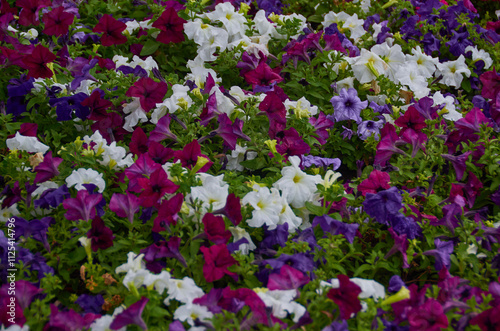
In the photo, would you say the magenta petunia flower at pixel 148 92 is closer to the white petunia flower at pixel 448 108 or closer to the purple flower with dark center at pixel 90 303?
the purple flower with dark center at pixel 90 303

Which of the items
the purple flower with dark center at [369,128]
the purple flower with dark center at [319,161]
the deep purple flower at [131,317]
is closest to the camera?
the deep purple flower at [131,317]

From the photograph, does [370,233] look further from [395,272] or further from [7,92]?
[7,92]

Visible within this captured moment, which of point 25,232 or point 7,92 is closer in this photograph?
point 25,232

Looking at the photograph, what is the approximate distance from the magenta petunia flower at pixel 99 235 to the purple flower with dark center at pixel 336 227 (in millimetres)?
793

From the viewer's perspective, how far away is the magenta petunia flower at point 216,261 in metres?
1.72

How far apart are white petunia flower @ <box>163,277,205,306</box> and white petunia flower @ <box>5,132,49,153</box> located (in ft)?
3.29

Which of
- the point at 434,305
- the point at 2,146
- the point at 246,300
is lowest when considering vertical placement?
the point at 2,146

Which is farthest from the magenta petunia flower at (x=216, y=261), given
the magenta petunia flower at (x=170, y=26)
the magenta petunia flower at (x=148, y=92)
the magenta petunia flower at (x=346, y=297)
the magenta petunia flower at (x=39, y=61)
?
the magenta petunia flower at (x=170, y=26)

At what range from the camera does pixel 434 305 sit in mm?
1575

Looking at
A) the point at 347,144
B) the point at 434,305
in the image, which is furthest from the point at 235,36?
the point at 434,305

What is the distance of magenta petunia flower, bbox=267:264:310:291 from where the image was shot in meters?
1.67

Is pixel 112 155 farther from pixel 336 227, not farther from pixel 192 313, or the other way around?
pixel 336 227

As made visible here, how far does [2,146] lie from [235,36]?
1.49 meters

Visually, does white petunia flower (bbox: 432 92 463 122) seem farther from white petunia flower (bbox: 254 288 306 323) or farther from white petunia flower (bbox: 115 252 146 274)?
white petunia flower (bbox: 115 252 146 274)
